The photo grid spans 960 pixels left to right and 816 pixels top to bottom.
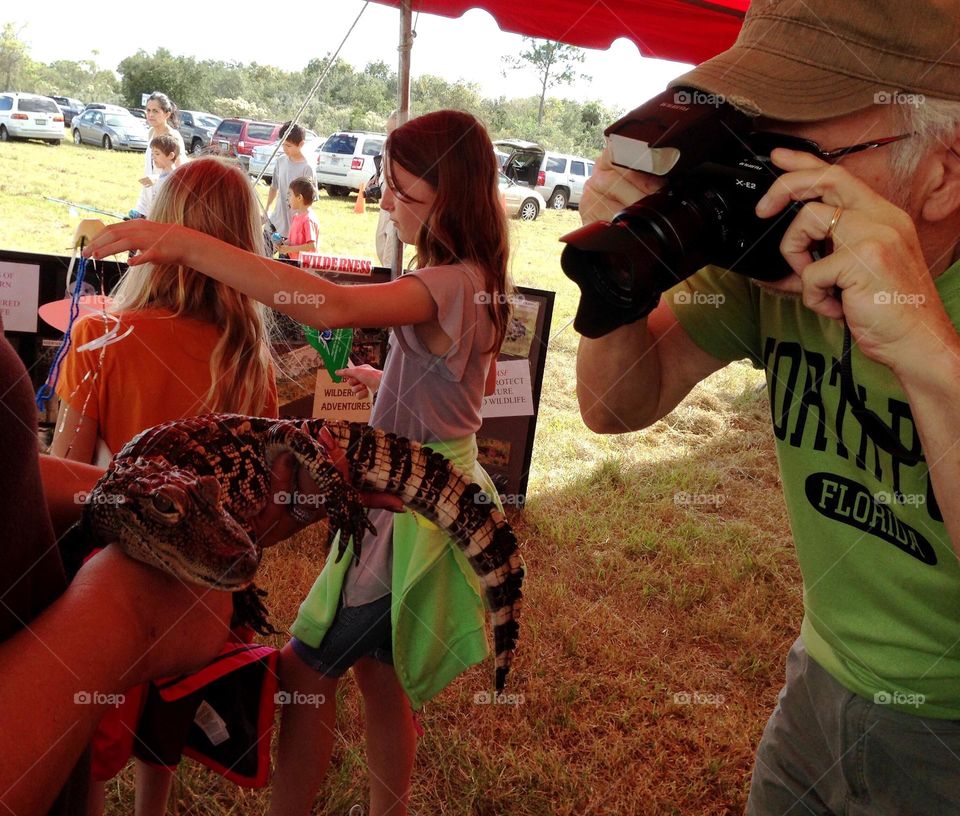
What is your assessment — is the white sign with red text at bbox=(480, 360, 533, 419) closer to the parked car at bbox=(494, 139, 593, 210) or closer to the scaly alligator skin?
the scaly alligator skin

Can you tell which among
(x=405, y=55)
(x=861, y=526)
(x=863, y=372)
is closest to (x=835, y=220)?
(x=863, y=372)

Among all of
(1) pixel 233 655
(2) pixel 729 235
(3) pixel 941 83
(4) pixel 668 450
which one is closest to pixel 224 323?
(1) pixel 233 655

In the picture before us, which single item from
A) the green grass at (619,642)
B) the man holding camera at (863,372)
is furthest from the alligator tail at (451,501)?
the green grass at (619,642)

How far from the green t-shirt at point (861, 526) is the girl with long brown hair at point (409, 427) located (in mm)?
959

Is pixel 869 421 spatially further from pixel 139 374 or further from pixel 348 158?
pixel 348 158

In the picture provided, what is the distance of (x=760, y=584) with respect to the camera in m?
4.29

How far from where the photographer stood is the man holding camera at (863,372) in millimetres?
963

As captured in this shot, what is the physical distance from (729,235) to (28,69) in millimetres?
25634

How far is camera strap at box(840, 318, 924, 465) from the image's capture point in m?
1.08

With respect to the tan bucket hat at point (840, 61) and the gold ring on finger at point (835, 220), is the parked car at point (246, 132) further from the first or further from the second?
the gold ring on finger at point (835, 220)

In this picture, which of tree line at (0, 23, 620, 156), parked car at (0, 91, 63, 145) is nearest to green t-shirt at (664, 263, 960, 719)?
tree line at (0, 23, 620, 156)

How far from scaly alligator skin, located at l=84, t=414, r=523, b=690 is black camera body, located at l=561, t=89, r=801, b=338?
2.49 ft

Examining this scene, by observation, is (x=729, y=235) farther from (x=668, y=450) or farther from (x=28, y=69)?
(x=28, y=69)

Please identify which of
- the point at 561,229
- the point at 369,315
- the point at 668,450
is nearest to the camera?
the point at 369,315
